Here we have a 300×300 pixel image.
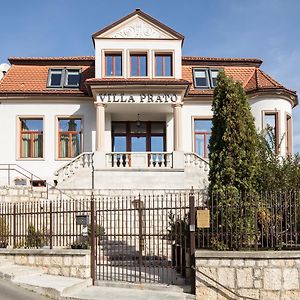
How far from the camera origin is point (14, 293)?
11305mm

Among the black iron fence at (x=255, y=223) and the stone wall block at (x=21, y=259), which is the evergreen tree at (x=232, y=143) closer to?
the black iron fence at (x=255, y=223)

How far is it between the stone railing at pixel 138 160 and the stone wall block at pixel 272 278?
1178 cm

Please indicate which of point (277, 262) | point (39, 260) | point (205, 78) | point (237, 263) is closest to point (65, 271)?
point (39, 260)

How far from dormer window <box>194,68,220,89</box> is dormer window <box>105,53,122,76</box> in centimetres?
438

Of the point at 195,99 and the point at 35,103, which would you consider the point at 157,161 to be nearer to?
the point at 195,99

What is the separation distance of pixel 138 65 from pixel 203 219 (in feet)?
49.0

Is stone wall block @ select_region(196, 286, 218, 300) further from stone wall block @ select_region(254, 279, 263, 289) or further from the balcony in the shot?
the balcony

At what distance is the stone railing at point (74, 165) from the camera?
22266mm

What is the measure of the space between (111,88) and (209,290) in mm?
13952

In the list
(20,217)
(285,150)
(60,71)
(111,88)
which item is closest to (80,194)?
(111,88)

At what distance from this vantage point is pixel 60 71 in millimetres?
26828

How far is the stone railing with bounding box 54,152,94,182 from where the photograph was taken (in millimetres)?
22266

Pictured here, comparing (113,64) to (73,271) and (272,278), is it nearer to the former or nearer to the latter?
(73,271)

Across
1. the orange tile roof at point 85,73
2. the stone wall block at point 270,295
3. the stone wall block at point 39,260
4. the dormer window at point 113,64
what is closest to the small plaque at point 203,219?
the stone wall block at point 270,295
